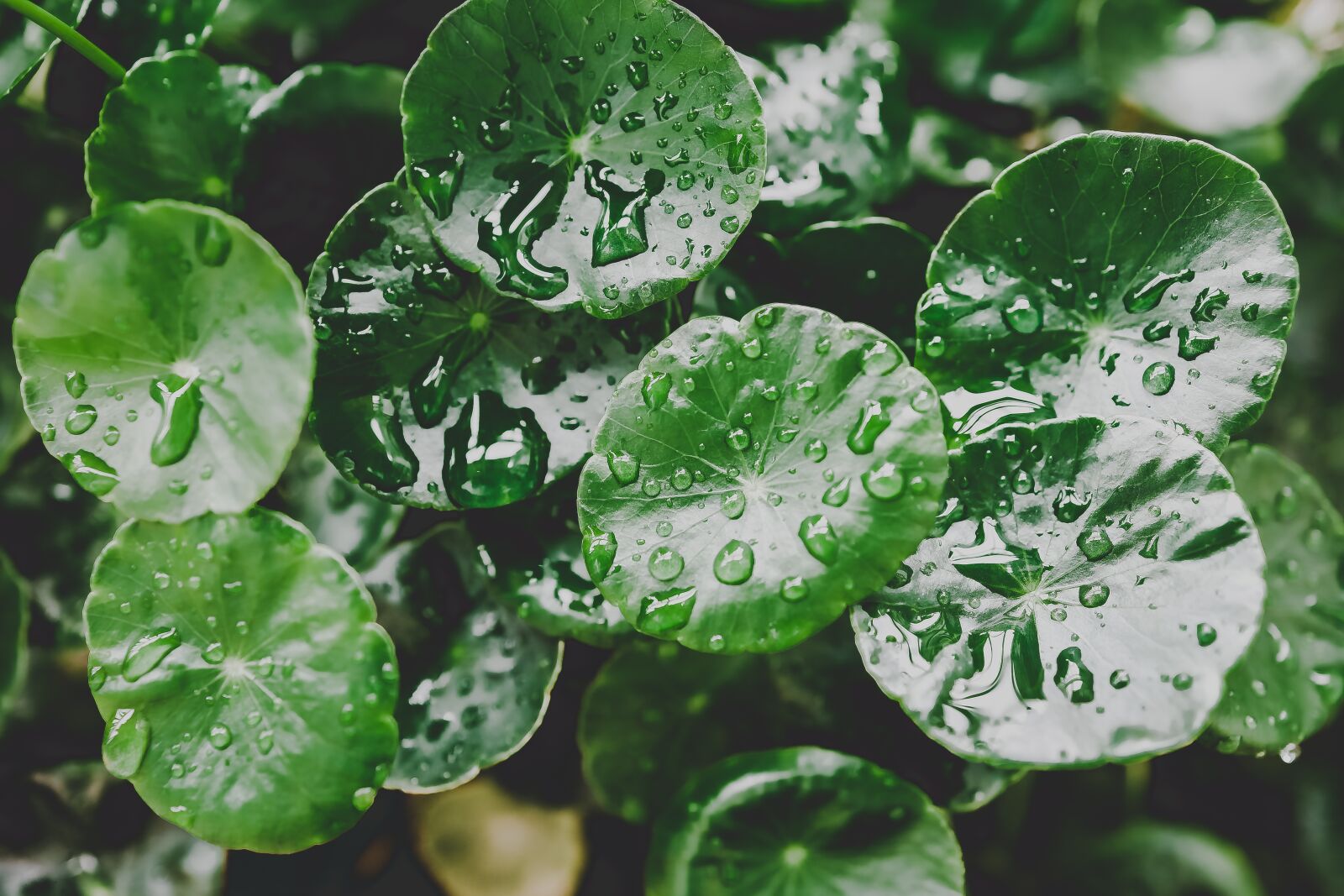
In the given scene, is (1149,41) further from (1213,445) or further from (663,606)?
(663,606)

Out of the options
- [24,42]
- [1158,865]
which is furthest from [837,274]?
[1158,865]

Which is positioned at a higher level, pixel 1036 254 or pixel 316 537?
pixel 1036 254

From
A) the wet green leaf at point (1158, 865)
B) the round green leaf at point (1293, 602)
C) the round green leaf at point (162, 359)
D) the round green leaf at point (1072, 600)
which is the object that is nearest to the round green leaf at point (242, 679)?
the round green leaf at point (162, 359)

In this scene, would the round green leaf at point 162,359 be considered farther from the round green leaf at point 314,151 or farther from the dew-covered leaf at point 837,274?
the dew-covered leaf at point 837,274

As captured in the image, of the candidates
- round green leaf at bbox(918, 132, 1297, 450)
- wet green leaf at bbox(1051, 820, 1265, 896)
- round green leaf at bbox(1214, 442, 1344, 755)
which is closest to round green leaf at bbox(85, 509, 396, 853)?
round green leaf at bbox(918, 132, 1297, 450)

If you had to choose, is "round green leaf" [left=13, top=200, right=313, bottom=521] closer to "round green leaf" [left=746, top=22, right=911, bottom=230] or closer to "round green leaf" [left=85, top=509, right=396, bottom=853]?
"round green leaf" [left=85, top=509, right=396, bottom=853]

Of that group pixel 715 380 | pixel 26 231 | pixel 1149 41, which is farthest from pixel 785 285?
pixel 26 231

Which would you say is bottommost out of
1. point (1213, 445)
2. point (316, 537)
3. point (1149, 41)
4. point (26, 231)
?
point (316, 537)
